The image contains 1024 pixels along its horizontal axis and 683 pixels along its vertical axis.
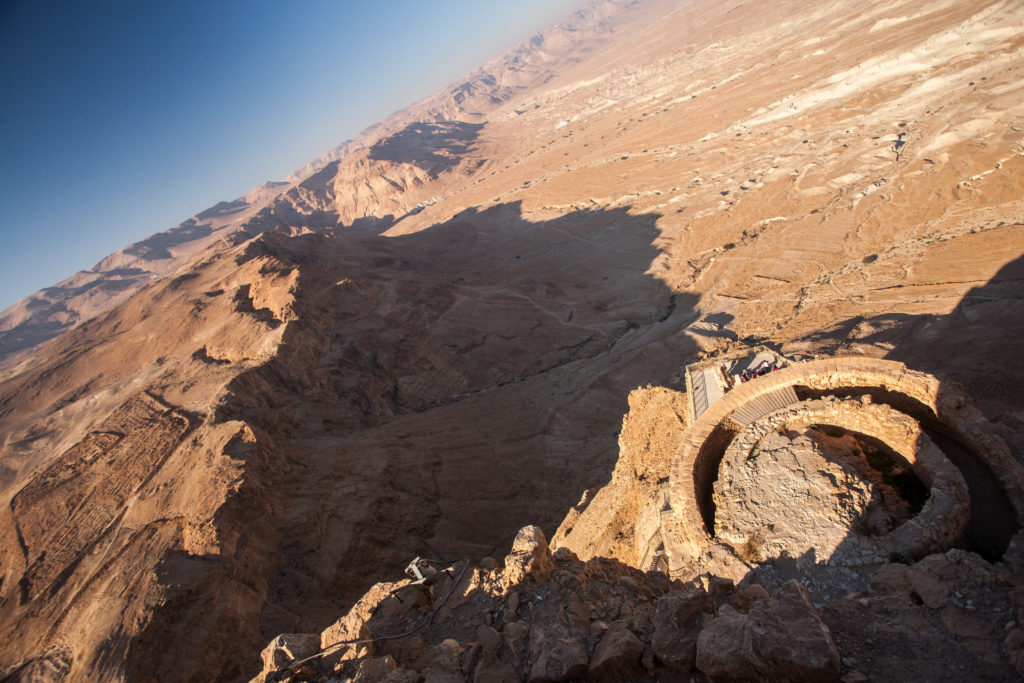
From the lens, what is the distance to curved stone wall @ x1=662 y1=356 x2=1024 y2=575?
18.3 ft

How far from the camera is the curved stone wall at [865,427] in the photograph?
558 cm

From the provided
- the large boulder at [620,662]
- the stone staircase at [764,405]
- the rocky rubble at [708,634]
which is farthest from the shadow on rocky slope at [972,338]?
the large boulder at [620,662]

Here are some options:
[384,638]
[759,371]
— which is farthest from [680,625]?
[759,371]

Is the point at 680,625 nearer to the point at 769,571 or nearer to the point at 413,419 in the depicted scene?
the point at 769,571

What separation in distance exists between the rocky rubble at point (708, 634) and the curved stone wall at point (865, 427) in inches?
33.9

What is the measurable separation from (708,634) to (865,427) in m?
5.11

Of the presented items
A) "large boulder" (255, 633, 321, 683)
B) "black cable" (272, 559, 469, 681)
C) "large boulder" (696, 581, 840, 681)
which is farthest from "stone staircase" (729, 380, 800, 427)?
"large boulder" (255, 633, 321, 683)

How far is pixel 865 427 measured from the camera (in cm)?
683

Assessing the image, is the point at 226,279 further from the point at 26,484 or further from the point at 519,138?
the point at 519,138

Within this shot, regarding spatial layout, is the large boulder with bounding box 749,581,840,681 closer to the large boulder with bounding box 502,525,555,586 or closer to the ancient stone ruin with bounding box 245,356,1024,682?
the ancient stone ruin with bounding box 245,356,1024,682

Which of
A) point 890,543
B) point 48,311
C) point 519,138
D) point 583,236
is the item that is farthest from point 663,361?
point 48,311

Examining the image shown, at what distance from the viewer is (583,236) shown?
3766cm

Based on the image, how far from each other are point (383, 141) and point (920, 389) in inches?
4061

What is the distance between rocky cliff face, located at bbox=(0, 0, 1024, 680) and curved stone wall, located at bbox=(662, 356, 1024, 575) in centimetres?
137
